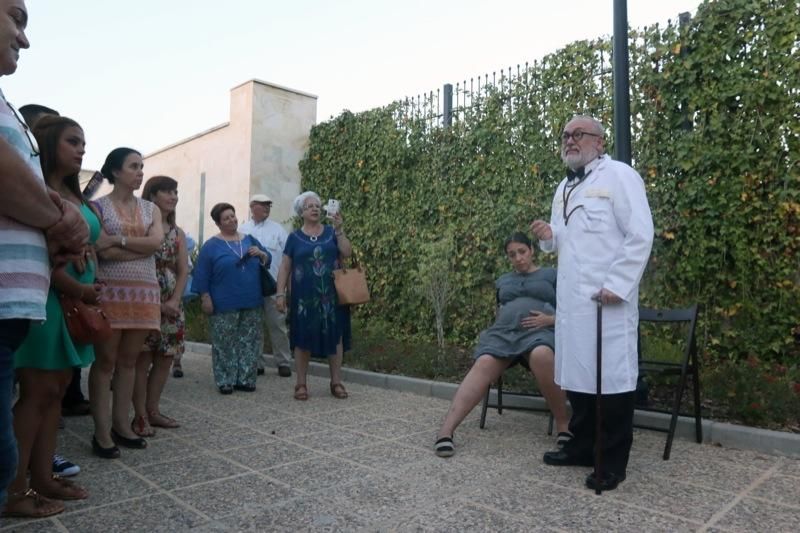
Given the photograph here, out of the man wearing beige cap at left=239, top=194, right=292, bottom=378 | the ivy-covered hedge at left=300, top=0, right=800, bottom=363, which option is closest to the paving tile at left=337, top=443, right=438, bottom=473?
the man wearing beige cap at left=239, top=194, right=292, bottom=378

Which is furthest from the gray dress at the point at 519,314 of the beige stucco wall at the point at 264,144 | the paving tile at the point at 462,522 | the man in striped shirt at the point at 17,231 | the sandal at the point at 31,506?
the beige stucco wall at the point at 264,144

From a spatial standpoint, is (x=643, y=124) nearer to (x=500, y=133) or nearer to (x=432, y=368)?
(x=500, y=133)

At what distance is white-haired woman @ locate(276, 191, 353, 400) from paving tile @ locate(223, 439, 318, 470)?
156cm

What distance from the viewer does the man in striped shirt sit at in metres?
1.65

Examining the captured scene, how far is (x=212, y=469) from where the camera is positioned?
348 centimetres

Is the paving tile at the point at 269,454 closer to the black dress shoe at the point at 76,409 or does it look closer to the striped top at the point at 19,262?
the black dress shoe at the point at 76,409

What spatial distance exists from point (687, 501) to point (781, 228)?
3342mm

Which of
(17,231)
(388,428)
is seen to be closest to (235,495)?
(388,428)

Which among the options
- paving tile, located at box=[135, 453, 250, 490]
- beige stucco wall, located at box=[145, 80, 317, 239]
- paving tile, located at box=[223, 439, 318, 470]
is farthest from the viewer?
beige stucco wall, located at box=[145, 80, 317, 239]

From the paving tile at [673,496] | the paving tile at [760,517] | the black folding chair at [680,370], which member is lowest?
the paving tile at [760,517]

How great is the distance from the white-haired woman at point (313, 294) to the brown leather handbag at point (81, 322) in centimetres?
285

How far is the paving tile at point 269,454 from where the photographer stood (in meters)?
3.60

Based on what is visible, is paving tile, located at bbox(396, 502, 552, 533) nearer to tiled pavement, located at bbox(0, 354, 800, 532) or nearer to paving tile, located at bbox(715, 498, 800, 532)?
tiled pavement, located at bbox(0, 354, 800, 532)

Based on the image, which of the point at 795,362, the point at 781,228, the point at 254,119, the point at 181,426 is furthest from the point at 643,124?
the point at 254,119
